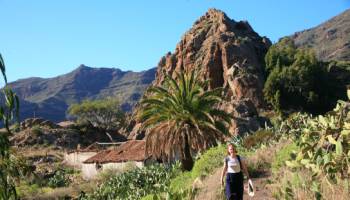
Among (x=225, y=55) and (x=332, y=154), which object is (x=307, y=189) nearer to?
(x=332, y=154)

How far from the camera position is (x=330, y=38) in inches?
5935

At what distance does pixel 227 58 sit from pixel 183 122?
142 feet

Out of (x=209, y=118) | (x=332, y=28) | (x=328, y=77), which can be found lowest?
(x=209, y=118)

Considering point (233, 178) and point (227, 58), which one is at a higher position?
point (227, 58)

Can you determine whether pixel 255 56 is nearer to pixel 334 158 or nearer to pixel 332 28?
pixel 334 158

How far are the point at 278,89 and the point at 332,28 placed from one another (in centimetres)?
10358

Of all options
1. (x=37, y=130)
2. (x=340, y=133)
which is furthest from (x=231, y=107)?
(x=340, y=133)

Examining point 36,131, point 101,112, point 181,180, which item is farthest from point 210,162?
point 101,112

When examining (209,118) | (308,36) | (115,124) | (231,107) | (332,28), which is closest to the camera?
(209,118)

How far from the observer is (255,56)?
239ft

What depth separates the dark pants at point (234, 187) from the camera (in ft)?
40.3

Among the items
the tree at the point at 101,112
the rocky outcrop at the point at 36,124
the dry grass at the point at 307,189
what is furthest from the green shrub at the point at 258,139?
the tree at the point at 101,112

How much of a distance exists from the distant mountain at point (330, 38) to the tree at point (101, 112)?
4961 cm

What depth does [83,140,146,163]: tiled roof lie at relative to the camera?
42.4 metres
